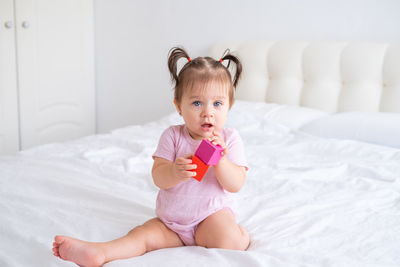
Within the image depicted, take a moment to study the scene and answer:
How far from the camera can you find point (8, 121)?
9.03 ft

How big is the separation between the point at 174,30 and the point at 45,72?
97 centimetres

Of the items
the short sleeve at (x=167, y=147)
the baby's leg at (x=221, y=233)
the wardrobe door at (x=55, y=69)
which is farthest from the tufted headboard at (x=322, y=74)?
the baby's leg at (x=221, y=233)

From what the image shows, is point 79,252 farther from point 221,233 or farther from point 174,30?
point 174,30

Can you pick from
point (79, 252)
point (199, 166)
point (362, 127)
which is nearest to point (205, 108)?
point (199, 166)

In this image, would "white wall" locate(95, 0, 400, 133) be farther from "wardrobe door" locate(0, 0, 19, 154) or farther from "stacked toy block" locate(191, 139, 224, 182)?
"stacked toy block" locate(191, 139, 224, 182)

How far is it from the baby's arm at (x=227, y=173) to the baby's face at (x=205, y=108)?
49mm

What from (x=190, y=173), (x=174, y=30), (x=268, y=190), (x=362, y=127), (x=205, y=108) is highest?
(x=174, y=30)

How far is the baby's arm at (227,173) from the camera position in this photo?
96 centimetres

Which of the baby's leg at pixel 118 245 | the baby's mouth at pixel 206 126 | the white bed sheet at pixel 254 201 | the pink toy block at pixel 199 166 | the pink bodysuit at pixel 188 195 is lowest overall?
the white bed sheet at pixel 254 201

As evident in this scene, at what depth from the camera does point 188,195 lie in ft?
3.38

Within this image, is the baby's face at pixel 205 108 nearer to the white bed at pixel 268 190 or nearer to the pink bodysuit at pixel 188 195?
the pink bodysuit at pixel 188 195

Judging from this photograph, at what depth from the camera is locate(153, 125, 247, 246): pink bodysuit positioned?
3.33 feet

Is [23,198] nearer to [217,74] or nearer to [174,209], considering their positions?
[174,209]

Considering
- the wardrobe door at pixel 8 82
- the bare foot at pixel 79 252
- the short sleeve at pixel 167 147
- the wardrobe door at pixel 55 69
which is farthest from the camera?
the wardrobe door at pixel 55 69
